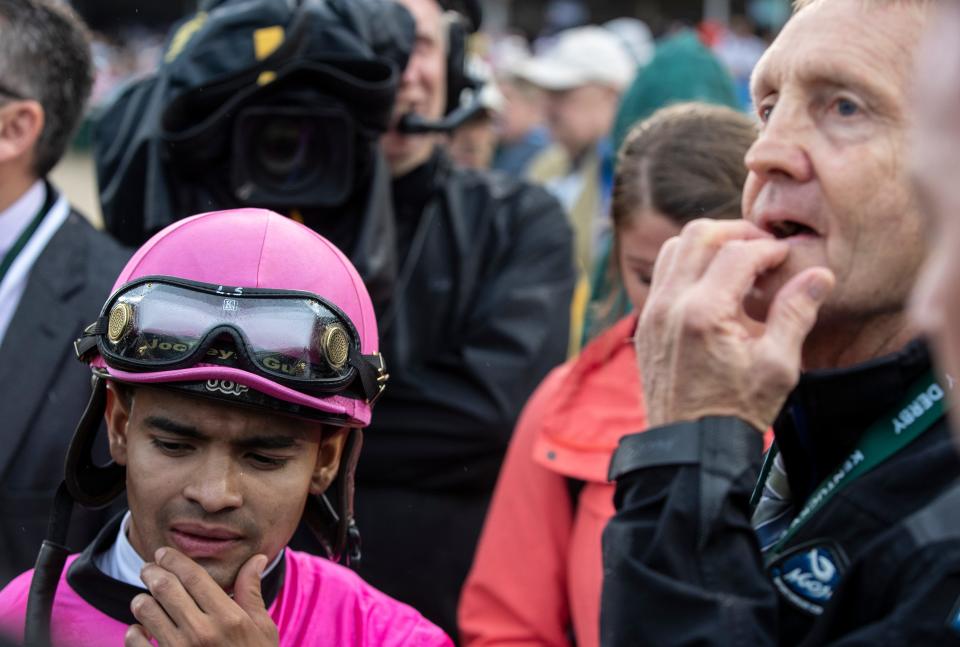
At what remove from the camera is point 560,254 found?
13.4ft

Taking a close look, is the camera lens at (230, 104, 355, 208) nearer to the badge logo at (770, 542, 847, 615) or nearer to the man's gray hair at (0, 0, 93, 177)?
the man's gray hair at (0, 0, 93, 177)

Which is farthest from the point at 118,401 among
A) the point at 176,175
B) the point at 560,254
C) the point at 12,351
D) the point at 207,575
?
the point at 560,254

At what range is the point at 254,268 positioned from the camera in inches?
91.7

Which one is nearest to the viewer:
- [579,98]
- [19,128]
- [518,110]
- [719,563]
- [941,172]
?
[941,172]

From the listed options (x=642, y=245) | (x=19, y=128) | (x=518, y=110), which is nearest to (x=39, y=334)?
(x=19, y=128)

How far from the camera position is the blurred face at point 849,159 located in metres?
1.97

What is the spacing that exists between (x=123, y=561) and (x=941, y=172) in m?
1.80

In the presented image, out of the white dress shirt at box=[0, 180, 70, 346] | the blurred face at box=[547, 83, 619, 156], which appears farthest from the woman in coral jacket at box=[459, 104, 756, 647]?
the blurred face at box=[547, 83, 619, 156]

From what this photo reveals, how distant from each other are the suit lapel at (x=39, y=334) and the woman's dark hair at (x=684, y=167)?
5.03ft

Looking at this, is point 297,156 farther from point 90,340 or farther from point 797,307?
point 797,307

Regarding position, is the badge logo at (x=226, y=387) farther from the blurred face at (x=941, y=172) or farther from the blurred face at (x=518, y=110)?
the blurred face at (x=518, y=110)

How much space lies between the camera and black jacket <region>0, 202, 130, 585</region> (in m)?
3.05

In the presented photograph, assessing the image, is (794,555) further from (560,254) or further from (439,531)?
(560,254)

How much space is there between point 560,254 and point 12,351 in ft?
5.78
